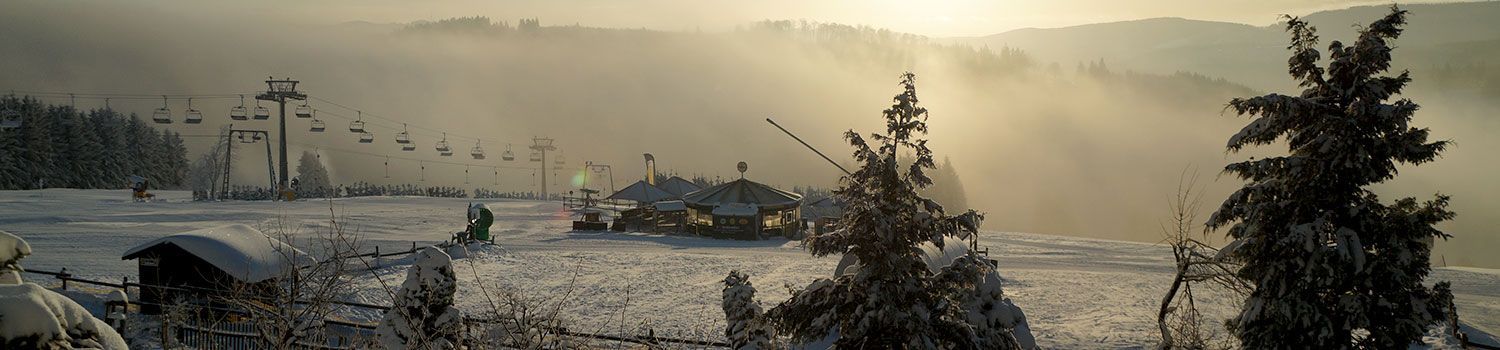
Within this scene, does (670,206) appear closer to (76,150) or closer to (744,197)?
(744,197)

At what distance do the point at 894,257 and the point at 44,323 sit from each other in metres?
6.73

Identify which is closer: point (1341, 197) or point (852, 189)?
point (852, 189)

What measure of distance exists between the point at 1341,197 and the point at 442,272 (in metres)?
11.8

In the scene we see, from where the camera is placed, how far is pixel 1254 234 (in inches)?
424

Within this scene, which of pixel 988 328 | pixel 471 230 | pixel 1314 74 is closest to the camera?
pixel 988 328

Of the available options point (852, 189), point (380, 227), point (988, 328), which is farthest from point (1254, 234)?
point (380, 227)

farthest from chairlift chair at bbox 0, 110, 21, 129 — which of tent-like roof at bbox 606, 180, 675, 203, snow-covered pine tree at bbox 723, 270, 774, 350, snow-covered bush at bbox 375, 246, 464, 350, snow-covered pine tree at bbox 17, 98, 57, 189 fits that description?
snow-covered pine tree at bbox 723, 270, 774, 350

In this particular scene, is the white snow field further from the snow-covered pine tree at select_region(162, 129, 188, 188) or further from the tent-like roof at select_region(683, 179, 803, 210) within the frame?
the snow-covered pine tree at select_region(162, 129, 188, 188)

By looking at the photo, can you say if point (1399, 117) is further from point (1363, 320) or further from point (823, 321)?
point (823, 321)

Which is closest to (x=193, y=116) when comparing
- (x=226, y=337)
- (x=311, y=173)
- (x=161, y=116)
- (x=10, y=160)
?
(x=161, y=116)

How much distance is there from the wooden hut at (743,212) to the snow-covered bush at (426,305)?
31.6m

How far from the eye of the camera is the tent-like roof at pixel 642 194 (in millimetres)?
52441

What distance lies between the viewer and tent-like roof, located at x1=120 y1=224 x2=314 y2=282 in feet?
62.5

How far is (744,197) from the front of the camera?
4459 centimetres
